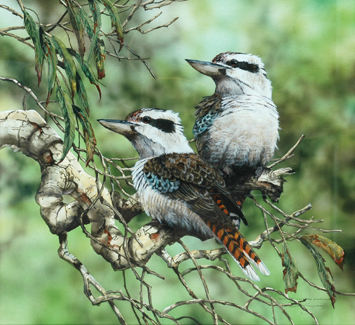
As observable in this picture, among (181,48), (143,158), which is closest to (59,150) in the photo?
(143,158)

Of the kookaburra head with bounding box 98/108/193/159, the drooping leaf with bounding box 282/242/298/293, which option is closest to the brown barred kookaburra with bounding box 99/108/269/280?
the kookaburra head with bounding box 98/108/193/159

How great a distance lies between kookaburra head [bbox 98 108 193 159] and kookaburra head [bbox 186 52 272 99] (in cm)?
26

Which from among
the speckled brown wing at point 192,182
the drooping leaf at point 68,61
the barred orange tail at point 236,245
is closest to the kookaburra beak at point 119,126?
the speckled brown wing at point 192,182

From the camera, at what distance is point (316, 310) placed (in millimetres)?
1776

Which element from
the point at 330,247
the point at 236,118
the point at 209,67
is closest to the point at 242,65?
the point at 209,67

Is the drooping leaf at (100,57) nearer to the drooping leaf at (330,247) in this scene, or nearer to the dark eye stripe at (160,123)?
the dark eye stripe at (160,123)

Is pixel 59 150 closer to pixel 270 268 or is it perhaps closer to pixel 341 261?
pixel 270 268

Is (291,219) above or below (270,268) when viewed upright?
above

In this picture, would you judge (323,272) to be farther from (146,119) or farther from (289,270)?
(146,119)

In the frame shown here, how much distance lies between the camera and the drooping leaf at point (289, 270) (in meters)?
1.71

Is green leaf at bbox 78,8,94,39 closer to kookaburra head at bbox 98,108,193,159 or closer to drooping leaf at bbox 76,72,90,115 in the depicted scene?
drooping leaf at bbox 76,72,90,115

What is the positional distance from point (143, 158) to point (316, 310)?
106 centimetres

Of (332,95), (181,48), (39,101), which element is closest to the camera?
(39,101)

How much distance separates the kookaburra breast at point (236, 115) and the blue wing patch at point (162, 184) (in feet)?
0.65
